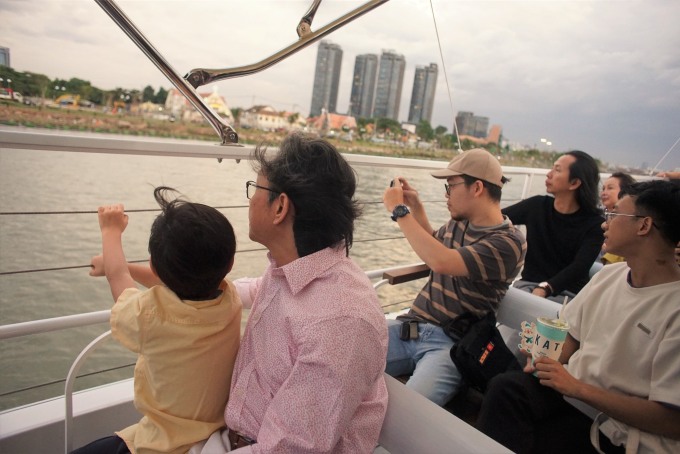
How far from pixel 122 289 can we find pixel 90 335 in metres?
2.63

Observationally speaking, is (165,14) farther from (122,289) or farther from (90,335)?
(122,289)

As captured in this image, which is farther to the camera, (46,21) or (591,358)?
(46,21)

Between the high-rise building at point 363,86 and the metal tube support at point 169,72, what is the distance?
2524mm

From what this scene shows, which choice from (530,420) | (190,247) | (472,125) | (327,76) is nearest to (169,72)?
(190,247)

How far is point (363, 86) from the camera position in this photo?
4.86 metres

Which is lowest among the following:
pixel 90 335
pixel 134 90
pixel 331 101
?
pixel 90 335

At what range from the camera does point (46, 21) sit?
7480mm

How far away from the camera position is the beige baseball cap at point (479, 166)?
5.55ft

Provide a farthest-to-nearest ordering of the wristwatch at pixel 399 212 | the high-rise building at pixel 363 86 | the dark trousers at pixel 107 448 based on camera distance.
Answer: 1. the high-rise building at pixel 363 86
2. the wristwatch at pixel 399 212
3. the dark trousers at pixel 107 448

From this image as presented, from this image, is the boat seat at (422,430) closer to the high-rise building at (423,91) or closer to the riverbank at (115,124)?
the riverbank at (115,124)

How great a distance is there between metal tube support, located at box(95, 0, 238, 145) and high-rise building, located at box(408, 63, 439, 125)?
10.1 feet

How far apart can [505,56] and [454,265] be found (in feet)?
21.7

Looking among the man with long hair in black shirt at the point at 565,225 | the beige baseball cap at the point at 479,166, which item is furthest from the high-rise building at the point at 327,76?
the beige baseball cap at the point at 479,166

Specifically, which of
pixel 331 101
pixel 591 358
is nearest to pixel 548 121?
pixel 331 101
